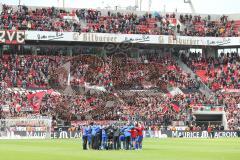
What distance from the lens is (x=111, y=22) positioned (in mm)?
88750

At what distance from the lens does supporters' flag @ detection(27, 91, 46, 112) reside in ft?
237

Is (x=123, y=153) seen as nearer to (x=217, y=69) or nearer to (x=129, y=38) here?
(x=129, y=38)

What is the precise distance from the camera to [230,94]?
8338cm

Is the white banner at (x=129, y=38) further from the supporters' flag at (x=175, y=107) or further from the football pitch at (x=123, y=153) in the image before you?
the football pitch at (x=123, y=153)

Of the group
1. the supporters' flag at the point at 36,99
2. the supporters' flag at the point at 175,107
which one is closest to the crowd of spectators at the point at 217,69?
the supporters' flag at the point at 175,107

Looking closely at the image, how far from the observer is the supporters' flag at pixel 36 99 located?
7225 centimetres

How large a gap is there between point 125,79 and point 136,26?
10.4 meters

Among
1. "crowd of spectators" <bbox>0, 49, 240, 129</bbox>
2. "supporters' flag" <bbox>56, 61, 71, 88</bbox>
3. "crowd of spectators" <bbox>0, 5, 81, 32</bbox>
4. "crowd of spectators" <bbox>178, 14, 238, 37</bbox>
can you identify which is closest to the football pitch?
"crowd of spectators" <bbox>0, 49, 240, 129</bbox>

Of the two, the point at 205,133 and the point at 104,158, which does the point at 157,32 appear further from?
the point at 104,158

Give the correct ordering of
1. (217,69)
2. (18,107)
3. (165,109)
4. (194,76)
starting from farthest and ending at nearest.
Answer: (217,69)
(194,76)
(165,109)
(18,107)

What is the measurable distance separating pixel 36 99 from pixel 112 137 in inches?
1326

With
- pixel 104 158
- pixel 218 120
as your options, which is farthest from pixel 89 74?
pixel 104 158

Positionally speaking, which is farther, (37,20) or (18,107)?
(37,20)

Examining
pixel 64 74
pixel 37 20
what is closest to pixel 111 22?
pixel 37 20
